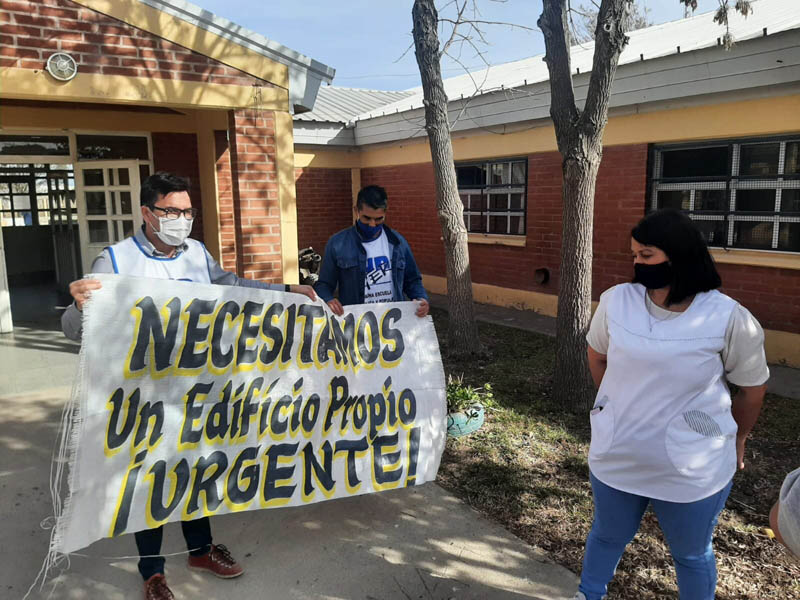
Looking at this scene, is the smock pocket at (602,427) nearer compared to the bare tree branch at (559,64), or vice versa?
the smock pocket at (602,427)

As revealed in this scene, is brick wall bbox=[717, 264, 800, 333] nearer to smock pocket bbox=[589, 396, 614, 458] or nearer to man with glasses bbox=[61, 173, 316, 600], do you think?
smock pocket bbox=[589, 396, 614, 458]

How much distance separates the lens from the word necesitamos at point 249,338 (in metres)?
2.83

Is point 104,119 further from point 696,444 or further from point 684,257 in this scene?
point 696,444

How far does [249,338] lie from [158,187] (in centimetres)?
88

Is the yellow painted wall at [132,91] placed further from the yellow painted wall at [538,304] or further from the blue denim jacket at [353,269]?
the yellow painted wall at [538,304]

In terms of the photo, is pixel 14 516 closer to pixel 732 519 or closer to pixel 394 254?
pixel 394 254

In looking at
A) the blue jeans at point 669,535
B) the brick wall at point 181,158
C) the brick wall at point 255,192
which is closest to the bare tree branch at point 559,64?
the brick wall at point 255,192

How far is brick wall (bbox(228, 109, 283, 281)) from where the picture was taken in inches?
236

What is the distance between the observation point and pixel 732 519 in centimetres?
354

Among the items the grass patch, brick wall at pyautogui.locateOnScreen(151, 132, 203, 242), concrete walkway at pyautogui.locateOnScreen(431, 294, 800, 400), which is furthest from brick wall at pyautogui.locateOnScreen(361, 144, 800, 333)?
brick wall at pyautogui.locateOnScreen(151, 132, 203, 242)

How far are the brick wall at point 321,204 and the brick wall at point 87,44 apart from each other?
6.90 m

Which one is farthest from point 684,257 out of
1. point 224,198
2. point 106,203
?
point 106,203

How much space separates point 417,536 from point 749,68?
19.8ft

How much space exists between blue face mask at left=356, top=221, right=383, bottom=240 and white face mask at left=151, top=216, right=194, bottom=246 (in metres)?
1.22
